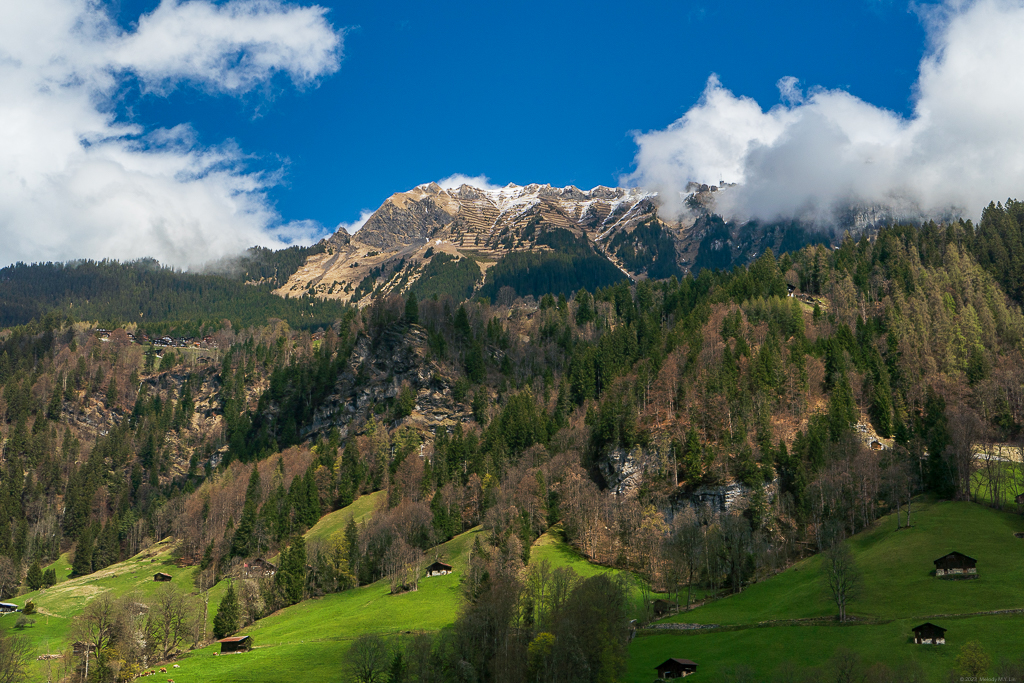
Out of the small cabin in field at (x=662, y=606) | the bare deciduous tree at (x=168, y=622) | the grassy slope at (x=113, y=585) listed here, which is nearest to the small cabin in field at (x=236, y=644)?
the bare deciduous tree at (x=168, y=622)

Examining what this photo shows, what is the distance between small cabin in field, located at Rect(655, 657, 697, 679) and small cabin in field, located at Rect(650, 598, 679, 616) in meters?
21.9

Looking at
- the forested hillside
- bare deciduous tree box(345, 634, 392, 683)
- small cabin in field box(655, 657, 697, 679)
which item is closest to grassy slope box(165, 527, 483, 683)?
bare deciduous tree box(345, 634, 392, 683)

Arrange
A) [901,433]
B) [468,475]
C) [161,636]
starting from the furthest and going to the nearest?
[468,475], [901,433], [161,636]

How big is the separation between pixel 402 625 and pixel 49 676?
144 feet

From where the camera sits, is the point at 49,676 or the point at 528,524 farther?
the point at 528,524

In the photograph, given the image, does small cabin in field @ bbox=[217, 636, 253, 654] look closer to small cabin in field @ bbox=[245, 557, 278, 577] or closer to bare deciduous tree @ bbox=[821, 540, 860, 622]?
small cabin in field @ bbox=[245, 557, 278, 577]

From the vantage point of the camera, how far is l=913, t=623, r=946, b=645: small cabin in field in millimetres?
68875

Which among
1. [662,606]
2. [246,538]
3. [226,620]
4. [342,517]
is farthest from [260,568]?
[662,606]

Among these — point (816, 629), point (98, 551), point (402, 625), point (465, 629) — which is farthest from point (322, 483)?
point (816, 629)

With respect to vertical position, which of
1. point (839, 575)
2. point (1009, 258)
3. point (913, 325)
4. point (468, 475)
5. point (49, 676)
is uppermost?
point (1009, 258)

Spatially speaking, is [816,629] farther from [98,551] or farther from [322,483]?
[98,551]

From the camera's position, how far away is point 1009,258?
19838cm

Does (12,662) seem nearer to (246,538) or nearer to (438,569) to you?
(438,569)

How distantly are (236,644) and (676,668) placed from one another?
5751 centimetres
